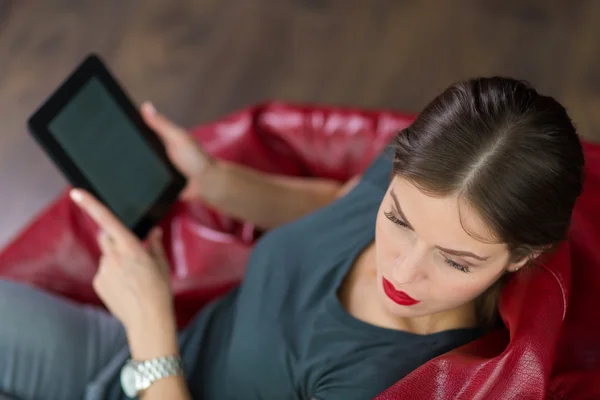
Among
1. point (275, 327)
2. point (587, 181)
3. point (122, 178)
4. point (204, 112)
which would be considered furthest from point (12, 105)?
point (587, 181)

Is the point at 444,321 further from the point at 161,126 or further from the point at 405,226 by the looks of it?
the point at 161,126

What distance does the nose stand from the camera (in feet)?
2.73

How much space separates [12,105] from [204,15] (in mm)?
701

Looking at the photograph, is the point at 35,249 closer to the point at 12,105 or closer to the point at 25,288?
the point at 25,288

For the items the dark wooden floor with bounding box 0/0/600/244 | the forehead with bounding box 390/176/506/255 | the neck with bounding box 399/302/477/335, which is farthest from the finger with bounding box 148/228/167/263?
the dark wooden floor with bounding box 0/0/600/244

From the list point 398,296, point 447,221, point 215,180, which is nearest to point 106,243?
point 215,180

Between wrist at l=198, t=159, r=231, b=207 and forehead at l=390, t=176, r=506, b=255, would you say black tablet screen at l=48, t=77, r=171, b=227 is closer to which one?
wrist at l=198, t=159, r=231, b=207

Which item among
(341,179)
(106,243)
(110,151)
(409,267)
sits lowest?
(341,179)

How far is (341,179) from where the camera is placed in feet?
5.45

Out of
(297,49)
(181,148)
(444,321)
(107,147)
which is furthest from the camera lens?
(297,49)

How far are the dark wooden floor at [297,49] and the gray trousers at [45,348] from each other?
40.2 inches

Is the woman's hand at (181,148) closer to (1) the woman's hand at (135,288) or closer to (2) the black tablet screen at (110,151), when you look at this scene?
(2) the black tablet screen at (110,151)

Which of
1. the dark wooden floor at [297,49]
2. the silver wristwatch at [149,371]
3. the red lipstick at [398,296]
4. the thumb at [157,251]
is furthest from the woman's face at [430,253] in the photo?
the dark wooden floor at [297,49]

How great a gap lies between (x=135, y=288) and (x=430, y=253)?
1.75 ft
